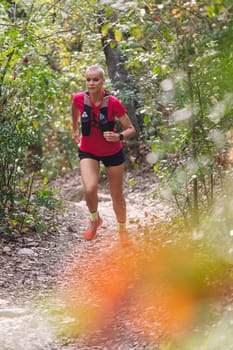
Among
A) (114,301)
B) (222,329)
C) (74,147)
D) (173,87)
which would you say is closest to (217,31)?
(173,87)

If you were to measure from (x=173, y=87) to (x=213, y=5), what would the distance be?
1.76 m

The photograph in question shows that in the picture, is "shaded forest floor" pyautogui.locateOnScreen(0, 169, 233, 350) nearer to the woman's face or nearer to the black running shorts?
the black running shorts

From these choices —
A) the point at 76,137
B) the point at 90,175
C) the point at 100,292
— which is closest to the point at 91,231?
the point at 90,175

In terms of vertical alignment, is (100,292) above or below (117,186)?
below

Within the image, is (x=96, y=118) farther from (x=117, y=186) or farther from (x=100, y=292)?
(x=100, y=292)

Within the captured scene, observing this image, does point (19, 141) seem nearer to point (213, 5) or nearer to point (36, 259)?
point (36, 259)

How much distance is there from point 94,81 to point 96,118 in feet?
1.32

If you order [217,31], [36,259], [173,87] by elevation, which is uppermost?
[217,31]

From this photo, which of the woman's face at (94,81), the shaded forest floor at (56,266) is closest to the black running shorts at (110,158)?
the shaded forest floor at (56,266)

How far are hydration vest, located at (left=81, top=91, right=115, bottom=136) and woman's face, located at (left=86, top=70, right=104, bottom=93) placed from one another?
4.4 inches

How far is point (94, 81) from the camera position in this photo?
630 centimetres

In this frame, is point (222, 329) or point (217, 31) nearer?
point (222, 329)

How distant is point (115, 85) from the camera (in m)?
11.9

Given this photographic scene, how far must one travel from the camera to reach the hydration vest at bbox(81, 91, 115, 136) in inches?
248
